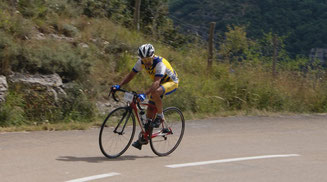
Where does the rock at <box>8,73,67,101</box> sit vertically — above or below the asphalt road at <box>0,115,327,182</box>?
above

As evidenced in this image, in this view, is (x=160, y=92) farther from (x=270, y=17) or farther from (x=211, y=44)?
(x=270, y=17)

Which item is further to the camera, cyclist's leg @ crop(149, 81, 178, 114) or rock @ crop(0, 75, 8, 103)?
rock @ crop(0, 75, 8, 103)

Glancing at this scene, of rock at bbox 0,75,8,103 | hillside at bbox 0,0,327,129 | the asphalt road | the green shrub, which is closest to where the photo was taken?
the asphalt road

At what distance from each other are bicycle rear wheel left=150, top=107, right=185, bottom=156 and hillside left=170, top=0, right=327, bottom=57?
2109cm

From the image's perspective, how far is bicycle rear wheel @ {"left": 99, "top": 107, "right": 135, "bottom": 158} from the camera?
750 cm

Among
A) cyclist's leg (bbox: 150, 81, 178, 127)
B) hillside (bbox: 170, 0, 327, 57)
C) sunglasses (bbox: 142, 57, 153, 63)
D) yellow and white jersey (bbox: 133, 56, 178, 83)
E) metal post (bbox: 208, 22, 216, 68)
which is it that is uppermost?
hillside (bbox: 170, 0, 327, 57)

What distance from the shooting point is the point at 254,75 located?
15.0 metres

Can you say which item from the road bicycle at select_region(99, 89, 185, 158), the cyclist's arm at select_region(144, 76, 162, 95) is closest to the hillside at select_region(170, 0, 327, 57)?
the road bicycle at select_region(99, 89, 185, 158)

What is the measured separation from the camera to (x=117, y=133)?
299 inches

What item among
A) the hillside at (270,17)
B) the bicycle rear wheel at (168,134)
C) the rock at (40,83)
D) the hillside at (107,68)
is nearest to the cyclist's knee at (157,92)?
the bicycle rear wheel at (168,134)

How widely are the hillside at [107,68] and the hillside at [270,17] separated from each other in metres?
12.8

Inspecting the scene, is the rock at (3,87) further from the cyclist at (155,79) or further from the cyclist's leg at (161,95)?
the cyclist's leg at (161,95)

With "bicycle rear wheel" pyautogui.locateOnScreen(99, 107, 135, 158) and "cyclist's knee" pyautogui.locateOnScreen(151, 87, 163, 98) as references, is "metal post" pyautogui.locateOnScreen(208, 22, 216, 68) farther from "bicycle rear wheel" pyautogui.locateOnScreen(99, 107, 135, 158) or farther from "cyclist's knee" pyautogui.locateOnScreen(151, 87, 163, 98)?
"bicycle rear wheel" pyautogui.locateOnScreen(99, 107, 135, 158)

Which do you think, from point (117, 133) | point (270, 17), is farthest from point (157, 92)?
point (270, 17)
